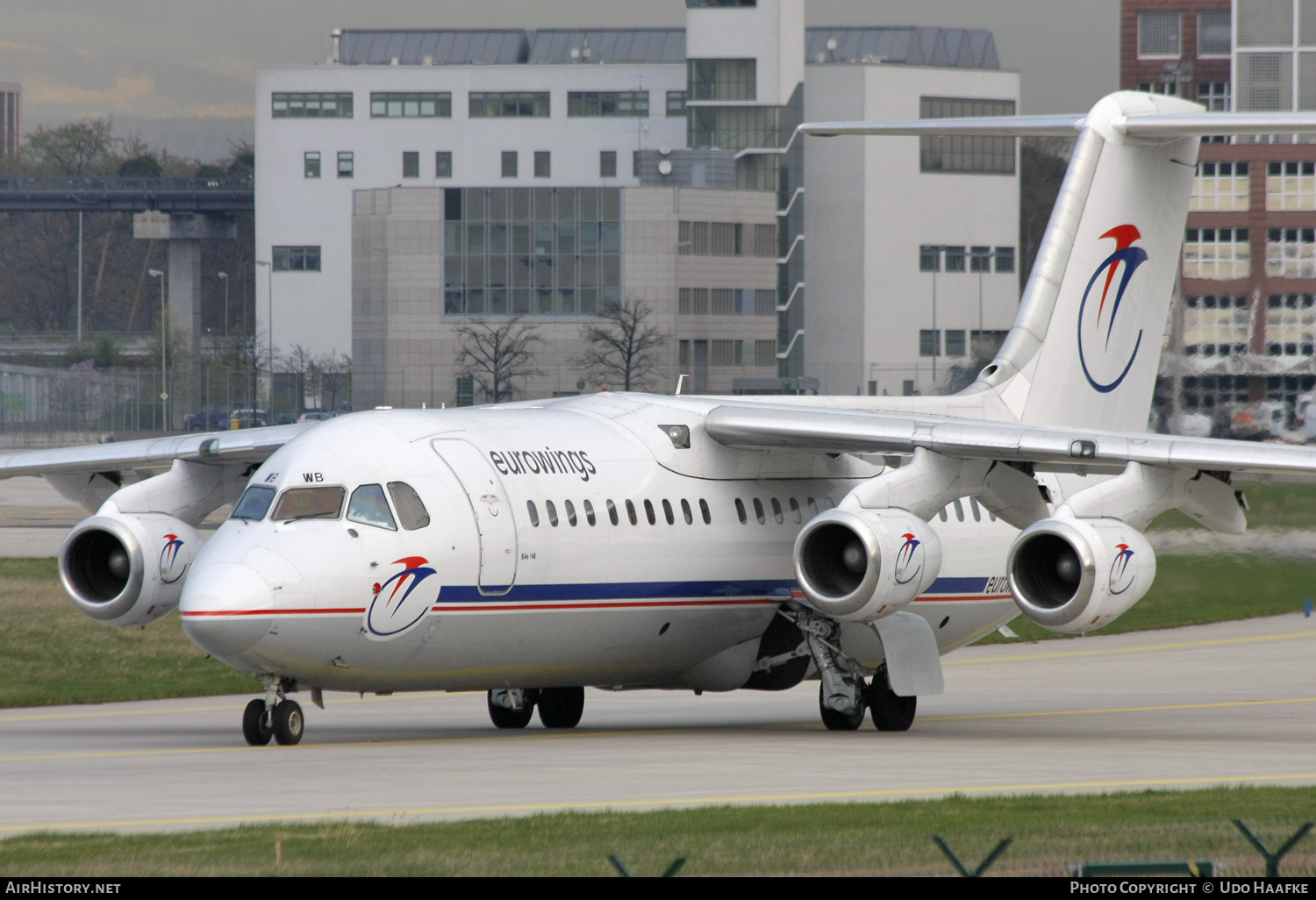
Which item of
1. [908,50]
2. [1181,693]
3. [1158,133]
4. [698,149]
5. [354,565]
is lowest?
[1181,693]

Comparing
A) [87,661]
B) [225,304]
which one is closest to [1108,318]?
[87,661]

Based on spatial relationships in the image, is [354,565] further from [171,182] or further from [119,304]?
[119,304]

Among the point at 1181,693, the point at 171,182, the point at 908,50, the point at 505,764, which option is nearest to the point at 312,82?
the point at 171,182

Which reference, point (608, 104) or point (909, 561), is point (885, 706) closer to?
point (909, 561)

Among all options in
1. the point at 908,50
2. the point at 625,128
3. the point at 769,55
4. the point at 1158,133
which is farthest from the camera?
the point at 908,50

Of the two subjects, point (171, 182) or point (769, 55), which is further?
point (171, 182)

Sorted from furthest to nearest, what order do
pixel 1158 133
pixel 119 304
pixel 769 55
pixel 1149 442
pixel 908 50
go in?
pixel 119 304
pixel 908 50
pixel 769 55
pixel 1158 133
pixel 1149 442

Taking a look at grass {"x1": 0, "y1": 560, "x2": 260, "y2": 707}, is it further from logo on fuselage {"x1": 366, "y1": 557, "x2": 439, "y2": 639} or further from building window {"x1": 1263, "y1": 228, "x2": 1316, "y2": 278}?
building window {"x1": 1263, "y1": 228, "x2": 1316, "y2": 278}

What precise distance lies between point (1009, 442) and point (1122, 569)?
5.28 feet

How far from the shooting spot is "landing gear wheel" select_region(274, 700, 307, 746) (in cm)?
1820

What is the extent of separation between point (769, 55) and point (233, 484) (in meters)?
86.1

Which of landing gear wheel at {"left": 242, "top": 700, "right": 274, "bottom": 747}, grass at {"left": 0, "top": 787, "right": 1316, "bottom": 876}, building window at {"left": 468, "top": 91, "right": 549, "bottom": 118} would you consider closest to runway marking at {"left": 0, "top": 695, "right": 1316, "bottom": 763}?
landing gear wheel at {"left": 242, "top": 700, "right": 274, "bottom": 747}

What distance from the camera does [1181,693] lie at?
90.1 ft

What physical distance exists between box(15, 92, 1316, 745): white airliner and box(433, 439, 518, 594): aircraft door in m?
0.02
